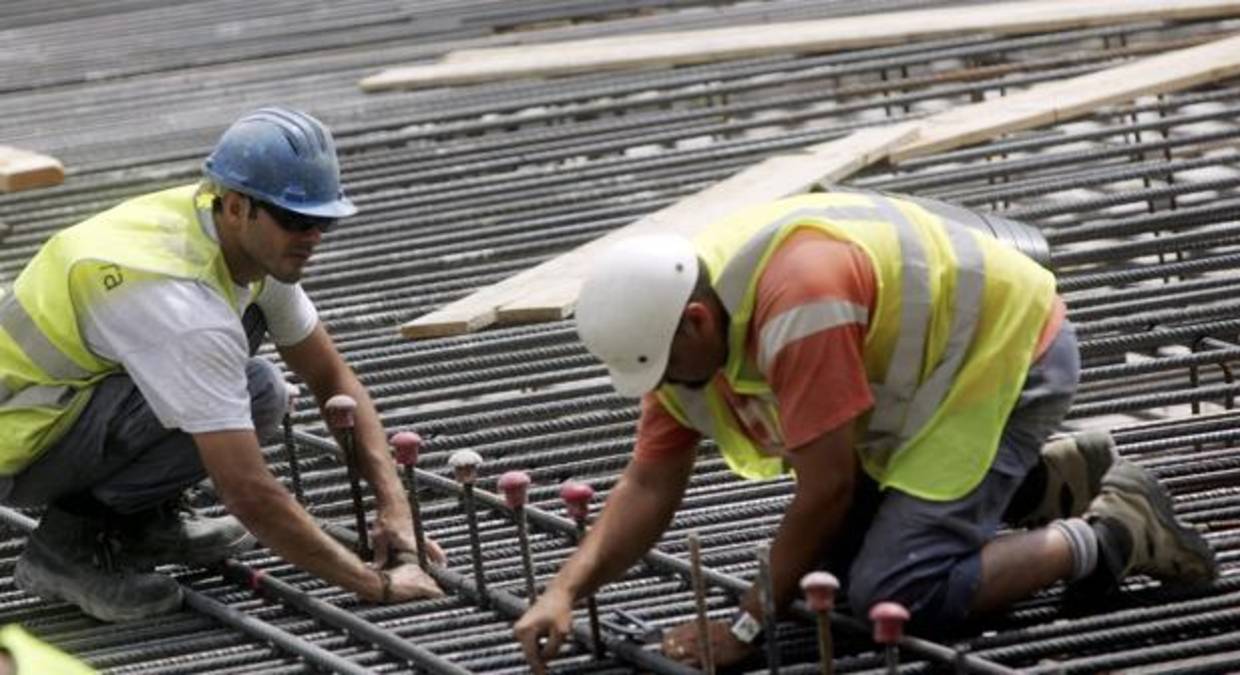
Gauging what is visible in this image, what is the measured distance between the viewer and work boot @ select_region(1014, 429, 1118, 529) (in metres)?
7.54

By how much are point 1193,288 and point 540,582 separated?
9.98 ft

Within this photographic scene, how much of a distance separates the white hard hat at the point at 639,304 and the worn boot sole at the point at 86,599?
6.06ft

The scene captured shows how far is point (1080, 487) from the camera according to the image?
755 centimetres

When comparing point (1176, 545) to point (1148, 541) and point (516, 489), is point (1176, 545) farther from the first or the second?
point (516, 489)

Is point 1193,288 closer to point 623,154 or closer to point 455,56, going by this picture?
point 623,154

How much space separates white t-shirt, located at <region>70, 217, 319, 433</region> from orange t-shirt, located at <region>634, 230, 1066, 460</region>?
1.50m

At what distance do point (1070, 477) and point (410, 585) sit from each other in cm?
189

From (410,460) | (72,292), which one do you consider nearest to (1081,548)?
(410,460)

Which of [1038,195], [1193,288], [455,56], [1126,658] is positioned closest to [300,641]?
[1126,658]

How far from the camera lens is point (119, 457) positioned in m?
8.03

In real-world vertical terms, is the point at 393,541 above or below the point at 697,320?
below

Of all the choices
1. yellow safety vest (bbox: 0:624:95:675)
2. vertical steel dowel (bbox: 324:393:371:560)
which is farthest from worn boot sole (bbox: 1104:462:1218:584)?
yellow safety vest (bbox: 0:624:95:675)

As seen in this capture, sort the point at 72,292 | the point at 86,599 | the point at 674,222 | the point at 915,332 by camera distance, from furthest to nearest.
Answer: the point at 674,222, the point at 86,599, the point at 72,292, the point at 915,332

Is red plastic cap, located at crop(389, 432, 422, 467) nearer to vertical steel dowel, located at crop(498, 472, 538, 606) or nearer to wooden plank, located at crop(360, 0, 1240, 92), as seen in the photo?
vertical steel dowel, located at crop(498, 472, 538, 606)
